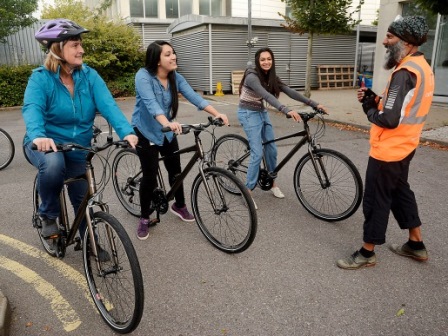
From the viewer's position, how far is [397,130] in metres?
2.88

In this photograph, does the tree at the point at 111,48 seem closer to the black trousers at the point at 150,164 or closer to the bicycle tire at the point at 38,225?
the black trousers at the point at 150,164

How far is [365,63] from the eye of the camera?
76.1 ft

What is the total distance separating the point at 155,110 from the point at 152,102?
0.09 meters

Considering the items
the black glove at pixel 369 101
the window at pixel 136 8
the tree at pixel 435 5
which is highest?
the window at pixel 136 8

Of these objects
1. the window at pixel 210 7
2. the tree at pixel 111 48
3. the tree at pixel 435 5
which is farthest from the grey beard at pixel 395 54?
the window at pixel 210 7

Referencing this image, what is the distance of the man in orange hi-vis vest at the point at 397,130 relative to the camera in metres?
2.73

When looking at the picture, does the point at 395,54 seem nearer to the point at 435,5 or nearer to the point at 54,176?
the point at 54,176

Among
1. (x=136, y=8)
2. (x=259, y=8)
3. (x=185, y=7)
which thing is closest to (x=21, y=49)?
(x=136, y=8)

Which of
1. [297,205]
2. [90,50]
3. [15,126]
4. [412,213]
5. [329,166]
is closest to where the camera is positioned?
[412,213]

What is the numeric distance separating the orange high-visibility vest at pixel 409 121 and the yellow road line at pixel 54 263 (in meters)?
2.55

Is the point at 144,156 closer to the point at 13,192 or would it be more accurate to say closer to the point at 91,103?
the point at 91,103

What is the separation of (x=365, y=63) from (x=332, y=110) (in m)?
12.9

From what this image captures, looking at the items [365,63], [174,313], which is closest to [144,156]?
[174,313]

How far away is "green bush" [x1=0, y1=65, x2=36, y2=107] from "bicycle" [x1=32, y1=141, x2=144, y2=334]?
14713 mm
